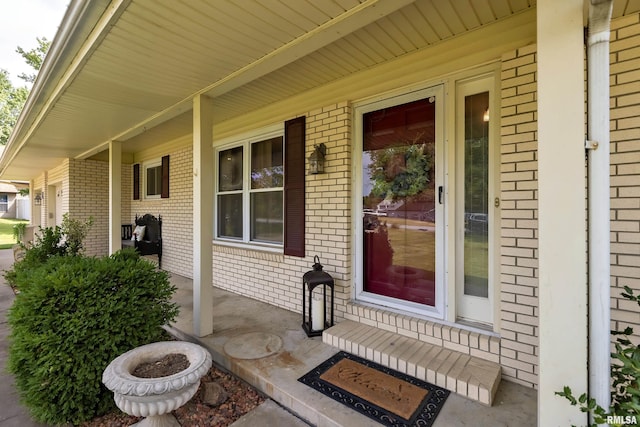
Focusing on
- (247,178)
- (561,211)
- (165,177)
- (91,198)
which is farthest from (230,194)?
(91,198)

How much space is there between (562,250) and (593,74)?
0.67 m

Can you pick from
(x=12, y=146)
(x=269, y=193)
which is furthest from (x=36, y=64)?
(x=269, y=193)

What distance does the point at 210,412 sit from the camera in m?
2.02

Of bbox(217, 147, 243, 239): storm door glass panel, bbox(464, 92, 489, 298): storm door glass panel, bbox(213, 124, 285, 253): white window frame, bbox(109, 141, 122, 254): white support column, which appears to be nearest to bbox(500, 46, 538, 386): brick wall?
bbox(464, 92, 489, 298): storm door glass panel

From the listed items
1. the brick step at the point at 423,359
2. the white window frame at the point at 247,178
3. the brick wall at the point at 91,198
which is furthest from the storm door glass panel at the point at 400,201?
the brick wall at the point at 91,198

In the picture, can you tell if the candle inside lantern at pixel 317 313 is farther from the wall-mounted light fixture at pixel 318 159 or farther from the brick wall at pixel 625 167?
the brick wall at pixel 625 167

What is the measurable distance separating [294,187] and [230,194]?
5.51ft

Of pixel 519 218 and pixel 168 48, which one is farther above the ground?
pixel 168 48

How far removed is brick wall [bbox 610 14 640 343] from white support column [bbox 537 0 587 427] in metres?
1.16

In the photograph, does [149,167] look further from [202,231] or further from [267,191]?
[202,231]

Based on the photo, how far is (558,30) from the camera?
1121 mm

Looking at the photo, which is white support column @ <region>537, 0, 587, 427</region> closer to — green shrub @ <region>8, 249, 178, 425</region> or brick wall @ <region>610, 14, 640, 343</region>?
brick wall @ <region>610, 14, 640, 343</region>

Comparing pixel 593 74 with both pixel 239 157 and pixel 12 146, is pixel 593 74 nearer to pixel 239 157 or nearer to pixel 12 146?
pixel 239 157

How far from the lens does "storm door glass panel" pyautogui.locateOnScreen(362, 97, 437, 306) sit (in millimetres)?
2682
